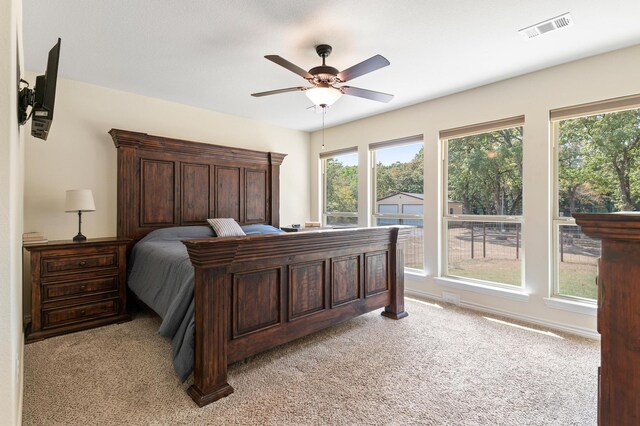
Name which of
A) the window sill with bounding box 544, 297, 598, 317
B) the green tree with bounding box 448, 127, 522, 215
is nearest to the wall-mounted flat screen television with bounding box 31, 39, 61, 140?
the green tree with bounding box 448, 127, 522, 215

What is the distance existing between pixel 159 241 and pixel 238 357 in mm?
1996

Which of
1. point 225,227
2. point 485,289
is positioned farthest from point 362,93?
point 485,289

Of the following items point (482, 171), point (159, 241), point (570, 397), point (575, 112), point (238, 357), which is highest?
point (575, 112)

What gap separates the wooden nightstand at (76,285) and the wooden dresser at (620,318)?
3739 millimetres

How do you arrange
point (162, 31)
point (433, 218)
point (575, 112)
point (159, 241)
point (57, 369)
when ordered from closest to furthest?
point (57, 369) → point (162, 31) → point (575, 112) → point (159, 241) → point (433, 218)

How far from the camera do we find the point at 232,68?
10.3 ft

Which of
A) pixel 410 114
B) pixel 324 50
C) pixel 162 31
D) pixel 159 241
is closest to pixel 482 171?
pixel 410 114

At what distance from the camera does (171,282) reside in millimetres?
2559

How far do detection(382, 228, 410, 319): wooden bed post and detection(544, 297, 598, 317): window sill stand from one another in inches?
55.0

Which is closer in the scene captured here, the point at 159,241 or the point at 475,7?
the point at 475,7

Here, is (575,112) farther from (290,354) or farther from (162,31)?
(162,31)

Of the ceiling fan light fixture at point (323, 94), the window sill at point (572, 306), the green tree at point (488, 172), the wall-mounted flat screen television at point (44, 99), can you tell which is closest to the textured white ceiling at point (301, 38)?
the ceiling fan light fixture at point (323, 94)

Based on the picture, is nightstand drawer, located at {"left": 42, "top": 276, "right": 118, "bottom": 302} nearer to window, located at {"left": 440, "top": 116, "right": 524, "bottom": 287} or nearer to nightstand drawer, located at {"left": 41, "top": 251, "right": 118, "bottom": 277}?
nightstand drawer, located at {"left": 41, "top": 251, "right": 118, "bottom": 277}

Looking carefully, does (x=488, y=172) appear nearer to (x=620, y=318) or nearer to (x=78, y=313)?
(x=620, y=318)
